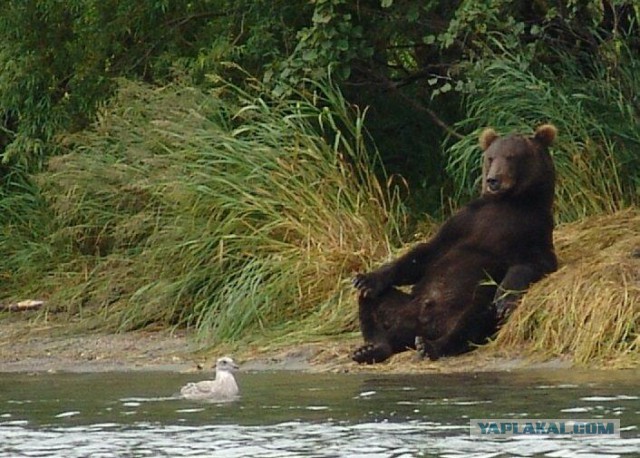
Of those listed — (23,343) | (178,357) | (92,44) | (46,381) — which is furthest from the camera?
(92,44)

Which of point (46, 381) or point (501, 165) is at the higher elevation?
point (501, 165)

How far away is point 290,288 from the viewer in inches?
499

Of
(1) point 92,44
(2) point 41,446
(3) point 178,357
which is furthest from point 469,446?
(1) point 92,44

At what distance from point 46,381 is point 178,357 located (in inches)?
49.4

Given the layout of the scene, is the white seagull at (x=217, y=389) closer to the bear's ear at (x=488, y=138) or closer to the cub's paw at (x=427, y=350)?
the cub's paw at (x=427, y=350)

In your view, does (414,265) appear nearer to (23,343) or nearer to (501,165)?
(501,165)

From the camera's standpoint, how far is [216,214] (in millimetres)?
13312

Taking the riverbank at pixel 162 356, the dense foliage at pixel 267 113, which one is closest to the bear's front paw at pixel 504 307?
the riverbank at pixel 162 356

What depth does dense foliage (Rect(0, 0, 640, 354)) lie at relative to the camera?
1340cm

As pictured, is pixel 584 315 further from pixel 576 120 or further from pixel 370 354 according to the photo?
pixel 576 120

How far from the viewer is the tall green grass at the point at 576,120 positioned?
529 inches

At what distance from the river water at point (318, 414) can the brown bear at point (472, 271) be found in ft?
2.44

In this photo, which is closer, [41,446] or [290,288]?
[41,446]

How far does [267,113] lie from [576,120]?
7.55 feet
